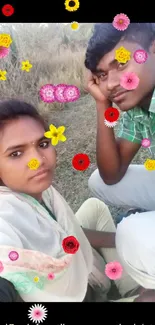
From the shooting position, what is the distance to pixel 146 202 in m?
1.62

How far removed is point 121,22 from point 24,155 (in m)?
0.44

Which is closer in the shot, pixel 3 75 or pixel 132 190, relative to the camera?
pixel 3 75

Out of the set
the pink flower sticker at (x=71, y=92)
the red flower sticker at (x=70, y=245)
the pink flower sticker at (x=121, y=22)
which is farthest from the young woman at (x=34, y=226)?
the pink flower sticker at (x=121, y=22)

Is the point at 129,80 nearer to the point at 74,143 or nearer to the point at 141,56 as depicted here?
the point at 141,56

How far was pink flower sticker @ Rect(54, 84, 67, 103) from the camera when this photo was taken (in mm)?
1362

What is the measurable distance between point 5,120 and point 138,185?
555 mm

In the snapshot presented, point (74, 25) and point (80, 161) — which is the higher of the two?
point (74, 25)

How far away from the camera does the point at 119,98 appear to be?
1.36 m

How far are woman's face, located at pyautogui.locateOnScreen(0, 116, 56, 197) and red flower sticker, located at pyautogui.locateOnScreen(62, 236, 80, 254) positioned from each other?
158 millimetres
